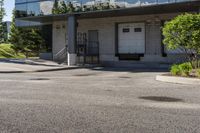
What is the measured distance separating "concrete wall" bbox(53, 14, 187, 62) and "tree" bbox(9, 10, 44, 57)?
16935 mm

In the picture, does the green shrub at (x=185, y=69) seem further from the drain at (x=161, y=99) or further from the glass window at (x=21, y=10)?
the glass window at (x=21, y=10)

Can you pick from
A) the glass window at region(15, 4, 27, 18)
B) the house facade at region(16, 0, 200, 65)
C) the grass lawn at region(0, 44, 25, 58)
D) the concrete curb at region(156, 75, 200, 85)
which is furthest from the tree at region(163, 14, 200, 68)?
the grass lawn at region(0, 44, 25, 58)

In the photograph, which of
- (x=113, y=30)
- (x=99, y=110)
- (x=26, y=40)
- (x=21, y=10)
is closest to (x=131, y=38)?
(x=113, y=30)

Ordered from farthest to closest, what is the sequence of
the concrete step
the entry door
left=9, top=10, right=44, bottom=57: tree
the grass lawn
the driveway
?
→ 1. the grass lawn
2. left=9, top=10, right=44, bottom=57: tree
3. the entry door
4. the concrete step
5. the driveway

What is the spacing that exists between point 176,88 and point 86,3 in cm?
1729

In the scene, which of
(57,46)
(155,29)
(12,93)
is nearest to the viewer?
(12,93)

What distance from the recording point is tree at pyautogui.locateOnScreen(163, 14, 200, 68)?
1909 cm

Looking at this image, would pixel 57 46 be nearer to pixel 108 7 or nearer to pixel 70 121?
pixel 108 7

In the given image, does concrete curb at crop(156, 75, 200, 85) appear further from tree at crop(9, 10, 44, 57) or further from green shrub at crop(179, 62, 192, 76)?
tree at crop(9, 10, 44, 57)

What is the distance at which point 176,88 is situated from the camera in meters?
16.1

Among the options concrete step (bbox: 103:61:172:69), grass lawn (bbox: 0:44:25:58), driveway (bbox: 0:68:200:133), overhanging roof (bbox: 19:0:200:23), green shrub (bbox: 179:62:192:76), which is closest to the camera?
driveway (bbox: 0:68:200:133)

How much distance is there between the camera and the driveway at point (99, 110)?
8477mm

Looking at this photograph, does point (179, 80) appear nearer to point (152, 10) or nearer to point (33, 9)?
point (152, 10)

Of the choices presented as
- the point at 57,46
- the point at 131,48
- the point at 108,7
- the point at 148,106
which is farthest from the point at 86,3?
the point at 148,106
